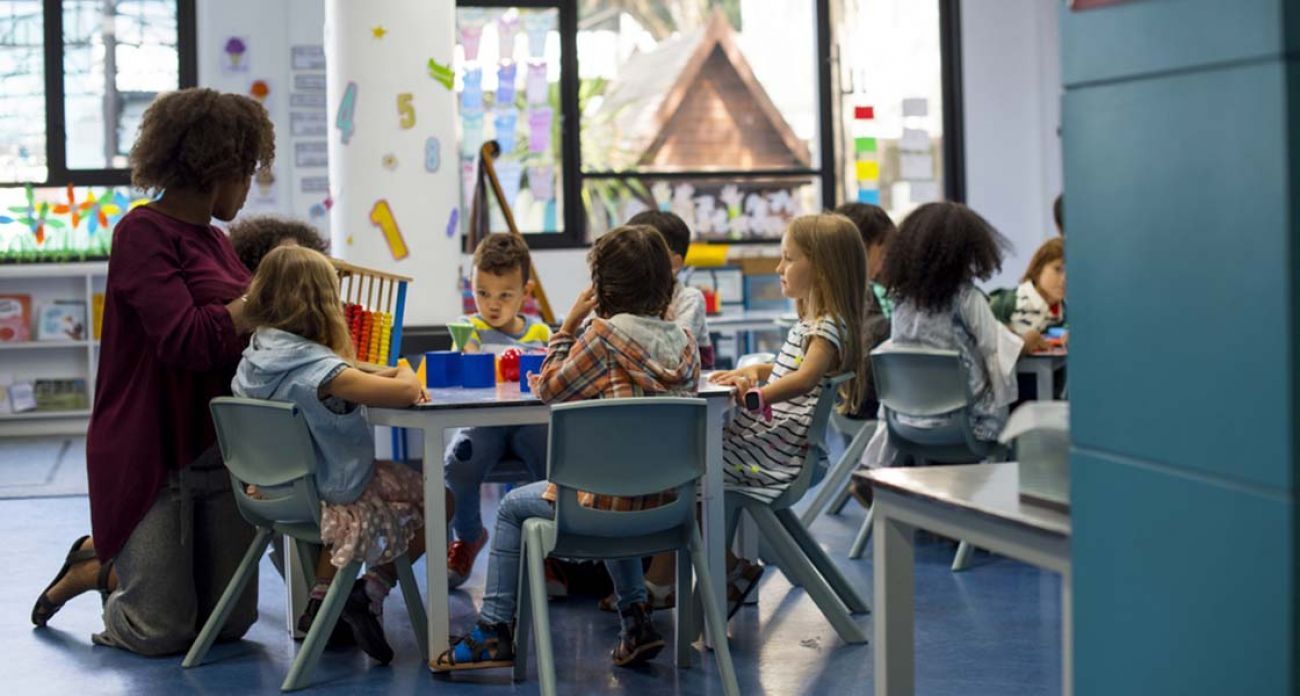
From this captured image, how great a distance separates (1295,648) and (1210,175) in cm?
45

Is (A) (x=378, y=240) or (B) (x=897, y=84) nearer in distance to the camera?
(A) (x=378, y=240)

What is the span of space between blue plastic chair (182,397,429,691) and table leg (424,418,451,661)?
0.17 metres

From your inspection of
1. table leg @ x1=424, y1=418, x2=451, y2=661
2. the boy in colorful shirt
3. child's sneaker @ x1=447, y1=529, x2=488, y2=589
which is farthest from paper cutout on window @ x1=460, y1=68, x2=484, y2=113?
table leg @ x1=424, y1=418, x2=451, y2=661

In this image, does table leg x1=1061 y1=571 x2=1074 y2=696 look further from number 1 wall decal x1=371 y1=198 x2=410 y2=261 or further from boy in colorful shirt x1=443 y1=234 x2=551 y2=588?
number 1 wall decal x1=371 y1=198 x2=410 y2=261

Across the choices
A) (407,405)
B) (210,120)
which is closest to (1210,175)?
(407,405)

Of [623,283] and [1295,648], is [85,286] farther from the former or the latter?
[1295,648]

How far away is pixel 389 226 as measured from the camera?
579cm

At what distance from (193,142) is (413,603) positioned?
3.96 feet

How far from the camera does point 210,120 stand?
373cm

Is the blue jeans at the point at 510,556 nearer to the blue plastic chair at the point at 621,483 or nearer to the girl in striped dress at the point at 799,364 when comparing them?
the blue plastic chair at the point at 621,483

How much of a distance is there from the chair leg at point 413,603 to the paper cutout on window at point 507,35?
18.0 ft

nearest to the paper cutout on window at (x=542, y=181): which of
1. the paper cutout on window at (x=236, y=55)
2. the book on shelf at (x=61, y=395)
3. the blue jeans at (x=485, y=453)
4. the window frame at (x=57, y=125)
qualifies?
the paper cutout on window at (x=236, y=55)

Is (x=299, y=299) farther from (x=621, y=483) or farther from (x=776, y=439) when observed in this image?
(x=776, y=439)

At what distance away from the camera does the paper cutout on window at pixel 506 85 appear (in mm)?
8656
